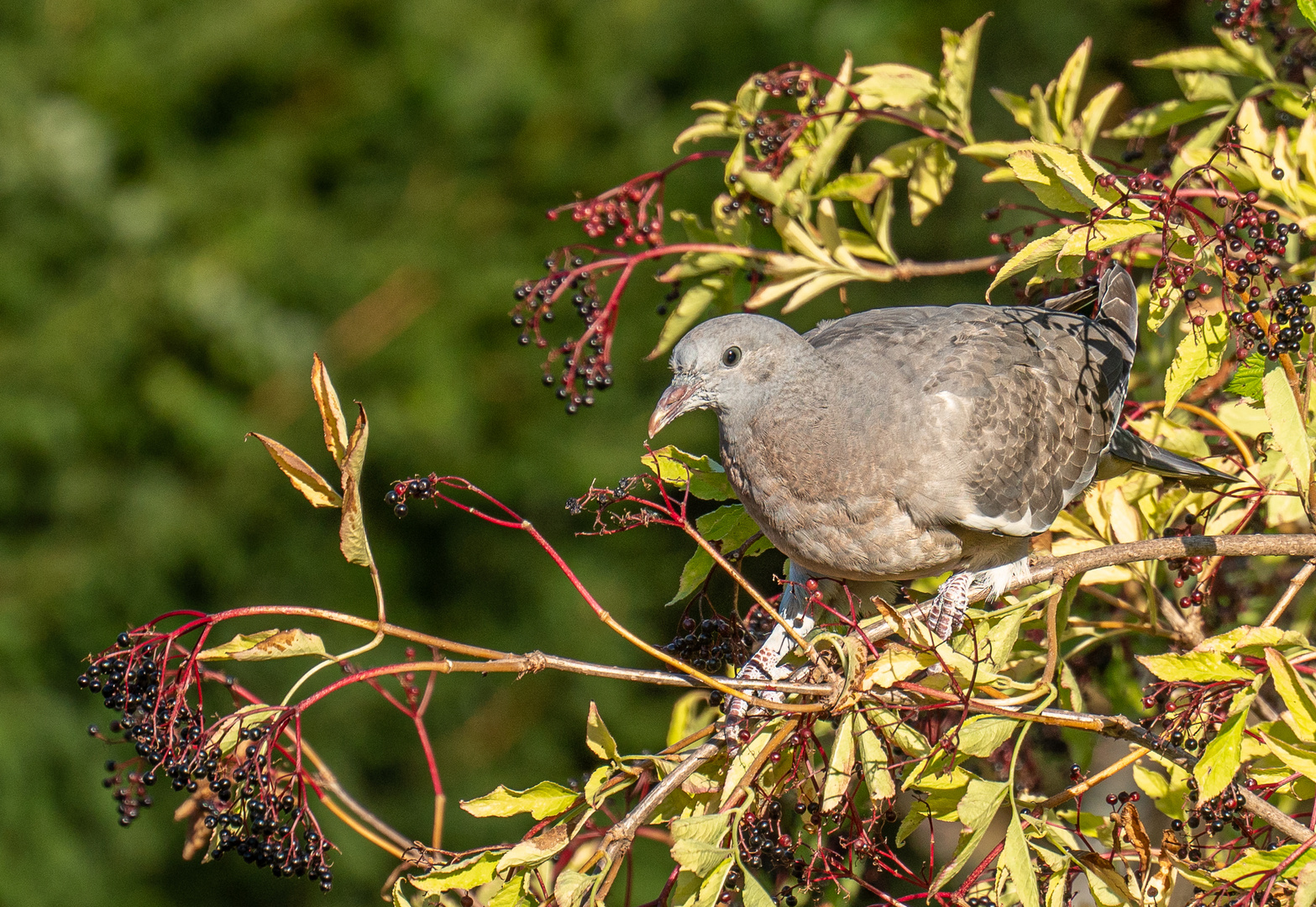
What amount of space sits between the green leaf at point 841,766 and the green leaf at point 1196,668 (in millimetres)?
353

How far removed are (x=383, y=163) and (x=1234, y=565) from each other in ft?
13.7

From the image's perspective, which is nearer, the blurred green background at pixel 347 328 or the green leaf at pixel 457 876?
the green leaf at pixel 457 876

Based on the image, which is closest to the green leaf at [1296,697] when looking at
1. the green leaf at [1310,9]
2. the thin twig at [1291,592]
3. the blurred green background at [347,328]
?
the thin twig at [1291,592]

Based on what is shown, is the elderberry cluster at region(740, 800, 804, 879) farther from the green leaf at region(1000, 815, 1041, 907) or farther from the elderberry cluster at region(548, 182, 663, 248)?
the elderberry cluster at region(548, 182, 663, 248)

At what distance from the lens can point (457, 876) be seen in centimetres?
143

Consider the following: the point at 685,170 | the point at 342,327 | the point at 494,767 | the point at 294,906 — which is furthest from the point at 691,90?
the point at 294,906

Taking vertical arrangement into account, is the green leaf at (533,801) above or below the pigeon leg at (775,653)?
above

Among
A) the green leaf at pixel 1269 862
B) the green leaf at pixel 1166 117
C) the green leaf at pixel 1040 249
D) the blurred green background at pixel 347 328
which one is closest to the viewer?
the green leaf at pixel 1269 862

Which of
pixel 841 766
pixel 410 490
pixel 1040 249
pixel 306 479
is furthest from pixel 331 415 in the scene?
pixel 1040 249

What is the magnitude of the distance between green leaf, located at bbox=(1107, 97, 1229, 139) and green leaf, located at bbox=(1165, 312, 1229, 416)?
598 millimetres

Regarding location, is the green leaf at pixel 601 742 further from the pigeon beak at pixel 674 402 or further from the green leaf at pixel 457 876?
the pigeon beak at pixel 674 402

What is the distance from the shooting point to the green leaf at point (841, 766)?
57.2 inches

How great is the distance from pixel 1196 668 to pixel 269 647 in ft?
3.43

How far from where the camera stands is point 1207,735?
4.97 ft
